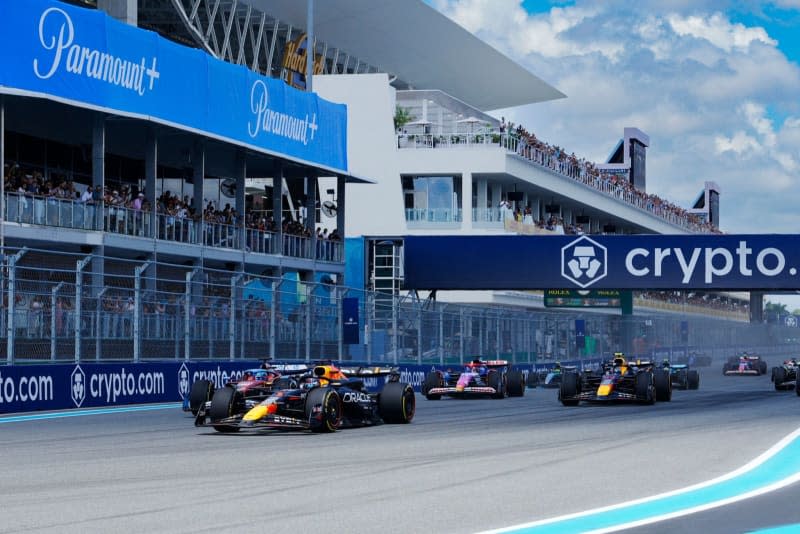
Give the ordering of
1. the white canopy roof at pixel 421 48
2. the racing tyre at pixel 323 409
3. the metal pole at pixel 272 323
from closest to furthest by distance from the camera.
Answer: the racing tyre at pixel 323 409, the metal pole at pixel 272 323, the white canopy roof at pixel 421 48

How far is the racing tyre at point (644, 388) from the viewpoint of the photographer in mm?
24234

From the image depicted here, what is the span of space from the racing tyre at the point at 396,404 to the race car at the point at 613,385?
20.8 ft

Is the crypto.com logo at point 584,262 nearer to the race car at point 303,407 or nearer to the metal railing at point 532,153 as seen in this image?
the metal railing at point 532,153

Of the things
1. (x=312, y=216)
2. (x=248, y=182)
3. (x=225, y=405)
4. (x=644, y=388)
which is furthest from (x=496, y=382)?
(x=248, y=182)

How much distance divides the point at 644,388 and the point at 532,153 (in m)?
41.6

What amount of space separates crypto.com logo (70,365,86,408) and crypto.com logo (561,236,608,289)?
26.7 meters

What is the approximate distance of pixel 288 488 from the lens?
405 inches

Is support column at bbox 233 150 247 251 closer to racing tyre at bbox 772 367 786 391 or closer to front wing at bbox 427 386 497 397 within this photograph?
front wing at bbox 427 386 497 397

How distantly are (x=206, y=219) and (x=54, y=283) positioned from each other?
16434mm

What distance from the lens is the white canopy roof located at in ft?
213

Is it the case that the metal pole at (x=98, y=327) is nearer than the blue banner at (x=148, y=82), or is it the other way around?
the metal pole at (x=98, y=327)

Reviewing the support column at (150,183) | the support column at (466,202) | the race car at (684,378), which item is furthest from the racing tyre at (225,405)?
the support column at (466,202)

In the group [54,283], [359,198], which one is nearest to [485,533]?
[54,283]

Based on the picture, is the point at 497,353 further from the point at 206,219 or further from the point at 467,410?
the point at 467,410
